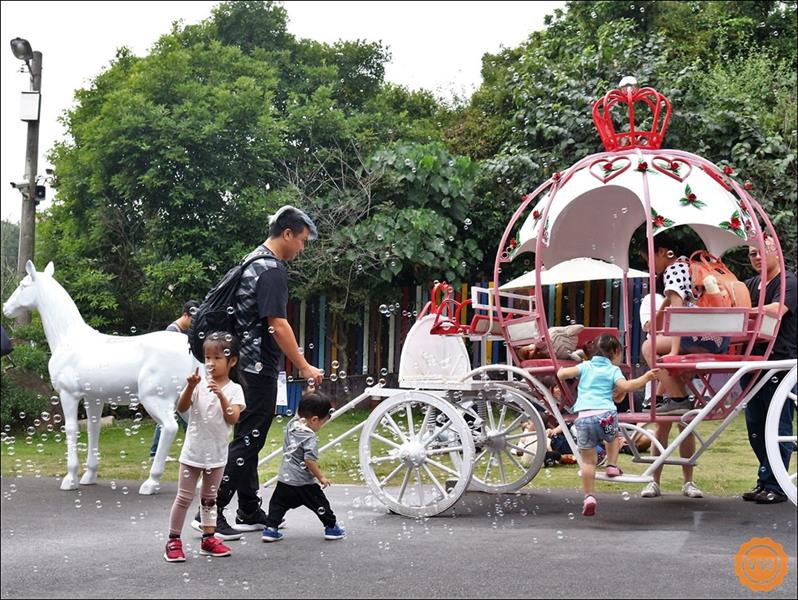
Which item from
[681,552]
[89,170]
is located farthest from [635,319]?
[681,552]

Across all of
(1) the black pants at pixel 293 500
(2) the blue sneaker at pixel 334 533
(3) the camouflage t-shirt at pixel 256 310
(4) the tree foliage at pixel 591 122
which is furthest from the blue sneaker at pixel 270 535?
(4) the tree foliage at pixel 591 122

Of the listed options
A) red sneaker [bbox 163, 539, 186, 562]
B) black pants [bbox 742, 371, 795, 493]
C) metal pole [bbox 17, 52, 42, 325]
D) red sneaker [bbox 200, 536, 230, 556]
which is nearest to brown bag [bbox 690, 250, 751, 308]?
black pants [bbox 742, 371, 795, 493]

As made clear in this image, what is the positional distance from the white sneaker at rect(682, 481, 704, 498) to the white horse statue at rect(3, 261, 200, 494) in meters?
2.78

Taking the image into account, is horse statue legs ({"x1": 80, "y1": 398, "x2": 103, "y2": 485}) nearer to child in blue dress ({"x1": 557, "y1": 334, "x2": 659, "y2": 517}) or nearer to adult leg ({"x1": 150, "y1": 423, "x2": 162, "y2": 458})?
adult leg ({"x1": 150, "y1": 423, "x2": 162, "y2": 458})

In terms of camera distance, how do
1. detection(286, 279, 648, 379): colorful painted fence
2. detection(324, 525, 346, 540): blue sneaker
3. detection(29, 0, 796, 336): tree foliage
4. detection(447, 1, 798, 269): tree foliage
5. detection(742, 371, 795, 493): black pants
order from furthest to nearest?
detection(286, 279, 648, 379): colorful painted fence, detection(447, 1, 798, 269): tree foliage, detection(29, 0, 796, 336): tree foliage, detection(742, 371, 795, 493): black pants, detection(324, 525, 346, 540): blue sneaker

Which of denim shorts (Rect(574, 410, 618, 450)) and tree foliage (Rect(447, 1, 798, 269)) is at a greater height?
tree foliage (Rect(447, 1, 798, 269))

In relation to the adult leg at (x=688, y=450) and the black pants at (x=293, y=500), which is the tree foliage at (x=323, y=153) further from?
the black pants at (x=293, y=500)

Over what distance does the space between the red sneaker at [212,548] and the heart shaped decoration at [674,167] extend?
281 centimetres

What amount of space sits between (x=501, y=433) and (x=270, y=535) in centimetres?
182

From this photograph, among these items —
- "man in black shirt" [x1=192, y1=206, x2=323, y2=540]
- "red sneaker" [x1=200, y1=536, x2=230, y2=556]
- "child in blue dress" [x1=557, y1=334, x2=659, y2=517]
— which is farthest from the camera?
"child in blue dress" [x1=557, y1=334, x2=659, y2=517]

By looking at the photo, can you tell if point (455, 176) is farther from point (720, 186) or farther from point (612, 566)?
point (612, 566)

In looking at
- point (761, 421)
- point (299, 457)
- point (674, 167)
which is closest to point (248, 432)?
point (299, 457)

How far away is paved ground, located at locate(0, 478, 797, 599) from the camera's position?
375cm

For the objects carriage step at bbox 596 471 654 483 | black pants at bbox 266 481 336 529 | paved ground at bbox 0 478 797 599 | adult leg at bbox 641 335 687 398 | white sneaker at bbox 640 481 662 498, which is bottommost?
paved ground at bbox 0 478 797 599
